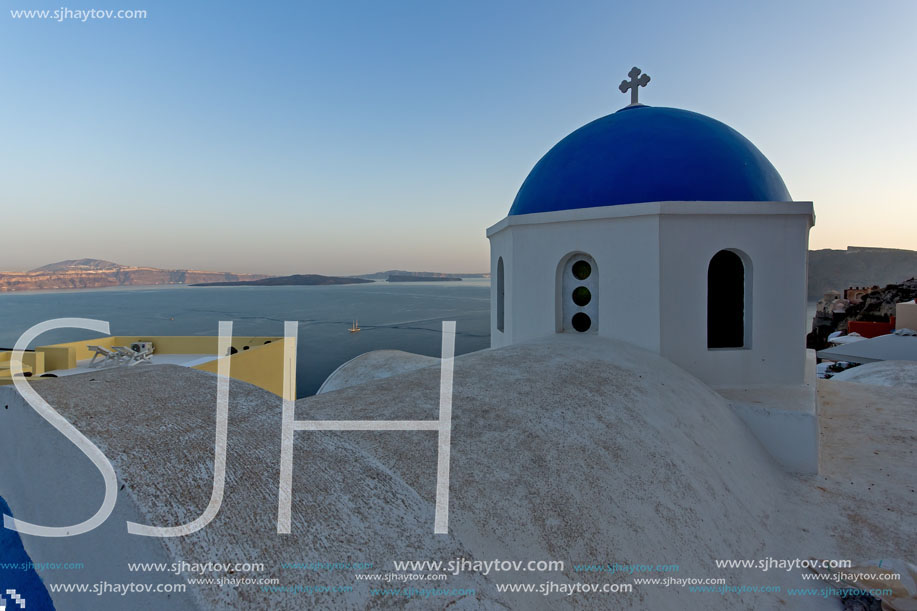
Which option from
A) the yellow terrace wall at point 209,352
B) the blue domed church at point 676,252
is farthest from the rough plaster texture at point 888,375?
the yellow terrace wall at point 209,352

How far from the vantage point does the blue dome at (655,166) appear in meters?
6.37

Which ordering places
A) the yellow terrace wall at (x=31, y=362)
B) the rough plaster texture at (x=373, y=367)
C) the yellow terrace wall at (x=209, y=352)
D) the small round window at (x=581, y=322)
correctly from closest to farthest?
the small round window at (x=581, y=322), the rough plaster texture at (x=373, y=367), the yellow terrace wall at (x=31, y=362), the yellow terrace wall at (x=209, y=352)

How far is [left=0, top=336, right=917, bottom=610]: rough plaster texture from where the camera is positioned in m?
1.61

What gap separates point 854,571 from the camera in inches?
133

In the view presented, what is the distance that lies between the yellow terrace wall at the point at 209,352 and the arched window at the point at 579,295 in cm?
961

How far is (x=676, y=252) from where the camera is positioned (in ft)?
19.7

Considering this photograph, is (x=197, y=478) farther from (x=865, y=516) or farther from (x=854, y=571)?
(x=865, y=516)

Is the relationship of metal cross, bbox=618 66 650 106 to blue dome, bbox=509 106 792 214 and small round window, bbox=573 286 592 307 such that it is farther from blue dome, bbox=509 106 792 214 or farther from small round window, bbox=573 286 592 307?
small round window, bbox=573 286 592 307

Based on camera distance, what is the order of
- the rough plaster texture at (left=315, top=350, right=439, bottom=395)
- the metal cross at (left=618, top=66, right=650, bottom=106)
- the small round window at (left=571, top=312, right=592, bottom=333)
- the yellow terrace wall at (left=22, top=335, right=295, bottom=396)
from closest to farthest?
the small round window at (left=571, top=312, right=592, bottom=333), the metal cross at (left=618, top=66, right=650, bottom=106), the rough plaster texture at (left=315, top=350, right=439, bottom=395), the yellow terrace wall at (left=22, top=335, right=295, bottom=396)

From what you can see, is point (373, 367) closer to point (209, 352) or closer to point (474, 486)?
point (474, 486)

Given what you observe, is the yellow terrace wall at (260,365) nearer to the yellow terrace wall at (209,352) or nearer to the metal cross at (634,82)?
the yellow terrace wall at (209,352)

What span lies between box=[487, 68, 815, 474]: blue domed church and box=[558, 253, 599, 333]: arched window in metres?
0.02

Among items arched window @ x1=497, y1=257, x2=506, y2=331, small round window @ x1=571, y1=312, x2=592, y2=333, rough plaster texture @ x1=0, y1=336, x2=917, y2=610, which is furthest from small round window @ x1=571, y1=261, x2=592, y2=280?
rough plaster texture @ x1=0, y1=336, x2=917, y2=610

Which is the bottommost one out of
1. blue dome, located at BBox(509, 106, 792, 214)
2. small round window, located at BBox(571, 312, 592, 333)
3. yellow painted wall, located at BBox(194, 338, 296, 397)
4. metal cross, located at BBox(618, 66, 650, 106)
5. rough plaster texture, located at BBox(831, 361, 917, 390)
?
yellow painted wall, located at BBox(194, 338, 296, 397)
